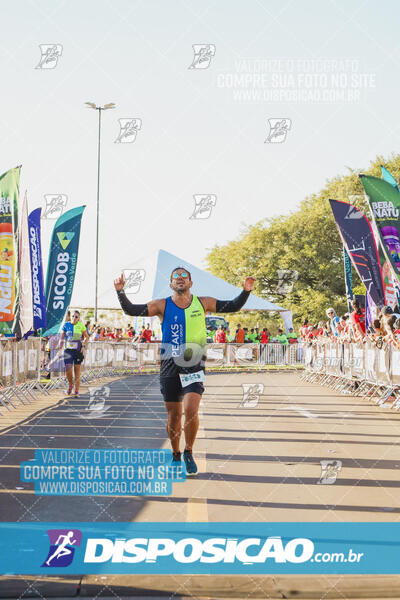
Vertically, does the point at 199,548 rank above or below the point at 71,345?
below

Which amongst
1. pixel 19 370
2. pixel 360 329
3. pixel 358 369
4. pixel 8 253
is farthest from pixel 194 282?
pixel 19 370

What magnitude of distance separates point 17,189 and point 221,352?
58.7ft

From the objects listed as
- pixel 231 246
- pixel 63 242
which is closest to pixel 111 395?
pixel 63 242

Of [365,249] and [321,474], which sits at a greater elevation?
[365,249]

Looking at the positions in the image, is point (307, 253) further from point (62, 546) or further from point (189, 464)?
point (62, 546)

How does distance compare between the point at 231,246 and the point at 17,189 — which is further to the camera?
the point at 231,246

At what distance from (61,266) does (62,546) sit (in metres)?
17.4

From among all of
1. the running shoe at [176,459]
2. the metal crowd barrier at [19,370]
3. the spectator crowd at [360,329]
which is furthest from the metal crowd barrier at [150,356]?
the running shoe at [176,459]

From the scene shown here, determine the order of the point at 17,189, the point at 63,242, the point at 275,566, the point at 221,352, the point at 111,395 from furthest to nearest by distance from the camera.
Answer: the point at 221,352, the point at 63,242, the point at 111,395, the point at 17,189, the point at 275,566

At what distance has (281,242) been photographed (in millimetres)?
58625

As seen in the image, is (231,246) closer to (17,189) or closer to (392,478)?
(17,189)

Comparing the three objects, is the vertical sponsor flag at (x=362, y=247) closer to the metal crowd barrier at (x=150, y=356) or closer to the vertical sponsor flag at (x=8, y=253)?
the vertical sponsor flag at (x=8, y=253)

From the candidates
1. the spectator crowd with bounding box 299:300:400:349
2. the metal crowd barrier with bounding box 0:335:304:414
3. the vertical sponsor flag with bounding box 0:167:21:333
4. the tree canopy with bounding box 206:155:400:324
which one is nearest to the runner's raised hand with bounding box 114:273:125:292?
the metal crowd barrier with bounding box 0:335:304:414

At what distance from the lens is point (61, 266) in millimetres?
22000
